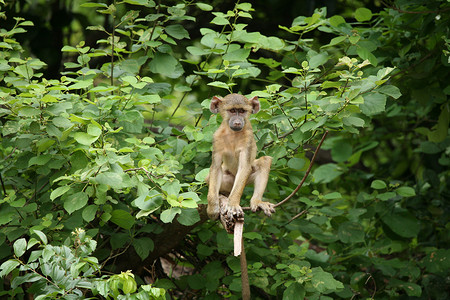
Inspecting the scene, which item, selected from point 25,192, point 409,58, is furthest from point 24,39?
point 409,58

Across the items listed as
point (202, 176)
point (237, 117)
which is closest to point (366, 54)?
point (237, 117)

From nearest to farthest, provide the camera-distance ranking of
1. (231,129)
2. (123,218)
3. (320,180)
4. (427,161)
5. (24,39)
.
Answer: (231,129) < (123,218) < (24,39) < (320,180) < (427,161)

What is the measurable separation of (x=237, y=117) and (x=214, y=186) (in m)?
0.63

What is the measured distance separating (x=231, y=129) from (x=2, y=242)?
2.60 meters

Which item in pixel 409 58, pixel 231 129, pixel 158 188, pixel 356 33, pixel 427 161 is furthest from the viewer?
pixel 427 161

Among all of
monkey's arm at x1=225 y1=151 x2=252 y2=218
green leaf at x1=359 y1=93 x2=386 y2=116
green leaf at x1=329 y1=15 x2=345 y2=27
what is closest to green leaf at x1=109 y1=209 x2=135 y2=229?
monkey's arm at x1=225 y1=151 x2=252 y2=218

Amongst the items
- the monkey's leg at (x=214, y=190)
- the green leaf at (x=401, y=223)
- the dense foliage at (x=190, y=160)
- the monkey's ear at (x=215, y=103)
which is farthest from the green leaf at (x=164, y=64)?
the green leaf at (x=401, y=223)

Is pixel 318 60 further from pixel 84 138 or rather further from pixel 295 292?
pixel 84 138

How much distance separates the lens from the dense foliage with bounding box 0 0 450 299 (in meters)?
4.82

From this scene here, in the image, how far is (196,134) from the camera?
5836 millimetres

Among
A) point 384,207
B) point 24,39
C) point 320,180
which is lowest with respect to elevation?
point 320,180

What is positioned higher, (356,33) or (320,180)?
(356,33)

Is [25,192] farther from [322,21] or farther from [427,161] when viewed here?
[427,161]

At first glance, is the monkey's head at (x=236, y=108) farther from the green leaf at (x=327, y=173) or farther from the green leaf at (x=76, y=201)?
the green leaf at (x=327, y=173)
